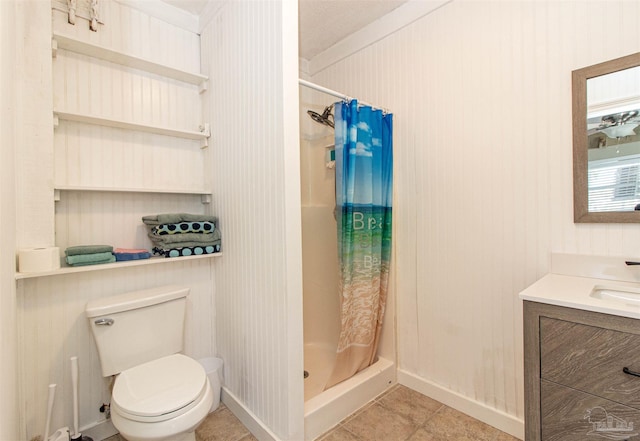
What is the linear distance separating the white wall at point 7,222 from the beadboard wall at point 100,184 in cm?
25

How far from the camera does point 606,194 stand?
4.44ft

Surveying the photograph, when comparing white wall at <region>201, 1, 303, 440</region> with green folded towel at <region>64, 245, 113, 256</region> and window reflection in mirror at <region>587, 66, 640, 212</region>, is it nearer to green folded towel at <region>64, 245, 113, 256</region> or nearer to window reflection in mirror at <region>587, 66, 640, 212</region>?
green folded towel at <region>64, 245, 113, 256</region>

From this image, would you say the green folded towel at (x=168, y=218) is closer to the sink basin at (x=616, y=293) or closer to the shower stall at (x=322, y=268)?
the shower stall at (x=322, y=268)

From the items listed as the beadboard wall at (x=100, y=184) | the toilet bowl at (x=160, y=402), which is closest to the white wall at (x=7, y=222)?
the beadboard wall at (x=100, y=184)

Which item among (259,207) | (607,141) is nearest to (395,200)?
(259,207)

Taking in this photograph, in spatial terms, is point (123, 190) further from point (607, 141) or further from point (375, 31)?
point (607, 141)

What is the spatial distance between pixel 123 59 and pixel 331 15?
4.54 ft

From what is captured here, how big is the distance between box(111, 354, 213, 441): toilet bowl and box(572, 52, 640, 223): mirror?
6.32ft

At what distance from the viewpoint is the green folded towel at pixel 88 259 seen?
1.51 m

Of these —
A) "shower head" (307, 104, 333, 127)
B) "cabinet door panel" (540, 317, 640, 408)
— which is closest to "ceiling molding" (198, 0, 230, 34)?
"shower head" (307, 104, 333, 127)

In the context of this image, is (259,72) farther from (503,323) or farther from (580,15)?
(503,323)

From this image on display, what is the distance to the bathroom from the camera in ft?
4.62

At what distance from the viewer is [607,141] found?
134 centimetres

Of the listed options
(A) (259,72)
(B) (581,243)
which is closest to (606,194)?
(B) (581,243)
